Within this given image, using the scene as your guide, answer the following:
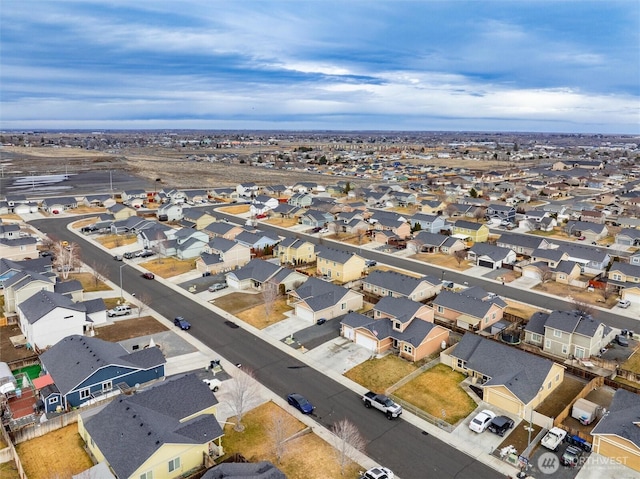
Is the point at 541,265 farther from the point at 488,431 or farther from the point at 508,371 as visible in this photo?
the point at 488,431

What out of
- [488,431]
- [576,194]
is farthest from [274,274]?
[576,194]

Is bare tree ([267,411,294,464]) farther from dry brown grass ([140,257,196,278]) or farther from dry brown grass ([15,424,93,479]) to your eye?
dry brown grass ([140,257,196,278])

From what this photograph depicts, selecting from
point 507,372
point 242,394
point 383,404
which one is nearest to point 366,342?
point 383,404

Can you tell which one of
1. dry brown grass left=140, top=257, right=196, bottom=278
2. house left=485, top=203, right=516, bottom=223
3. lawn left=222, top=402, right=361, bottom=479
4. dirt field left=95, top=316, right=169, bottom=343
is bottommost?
lawn left=222, top=402, right=361, bottom=479

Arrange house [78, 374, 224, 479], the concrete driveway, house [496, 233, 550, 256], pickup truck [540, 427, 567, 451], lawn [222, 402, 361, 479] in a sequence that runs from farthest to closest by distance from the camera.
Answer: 1. house [496, 233, 550, 256]
2. the concrete driveway
3. pickup truck [540, 427, 567, 451]
4. lawn [222, 402, 361, 479]
5. house [78, 374, 224, 479]

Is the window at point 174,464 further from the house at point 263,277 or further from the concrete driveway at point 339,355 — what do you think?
the house at point 263,277

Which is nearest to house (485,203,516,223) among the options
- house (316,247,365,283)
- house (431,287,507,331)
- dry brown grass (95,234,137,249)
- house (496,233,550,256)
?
house (496,233,550,256)
